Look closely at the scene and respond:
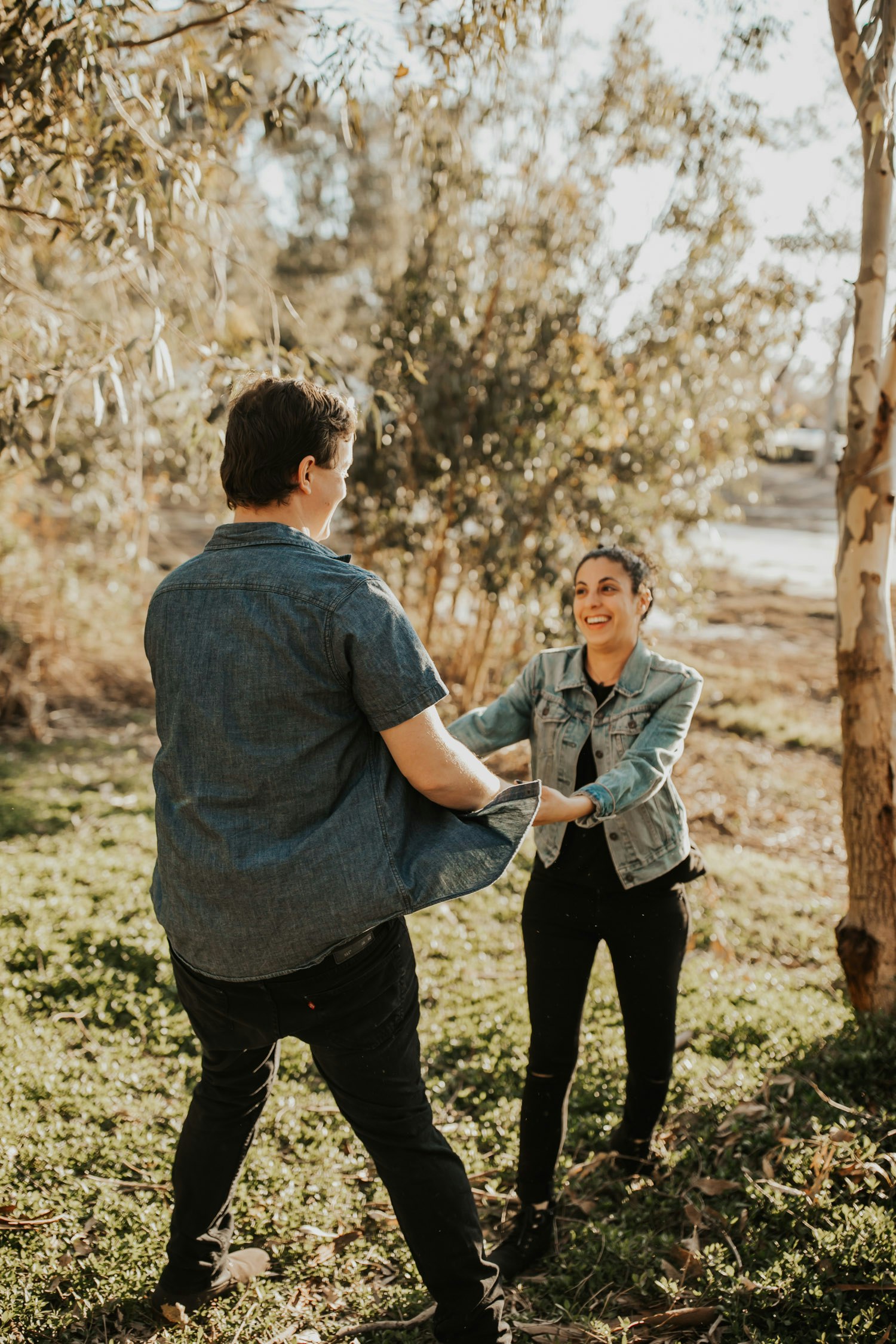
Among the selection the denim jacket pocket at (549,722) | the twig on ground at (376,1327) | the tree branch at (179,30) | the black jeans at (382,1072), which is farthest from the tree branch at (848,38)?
the twig on ground at (376,1327)

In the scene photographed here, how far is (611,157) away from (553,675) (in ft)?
18.8

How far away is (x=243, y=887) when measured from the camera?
1.79 metres

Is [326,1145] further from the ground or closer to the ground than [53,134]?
closer to the ground

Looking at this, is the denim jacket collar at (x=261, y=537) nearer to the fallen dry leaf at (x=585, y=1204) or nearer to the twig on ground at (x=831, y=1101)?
the fallen dry leaf at (x=585, y=1204)

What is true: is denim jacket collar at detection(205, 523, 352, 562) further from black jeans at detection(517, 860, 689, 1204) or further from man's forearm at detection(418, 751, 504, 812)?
black jeans at detection(517, 860, 689, 1204)

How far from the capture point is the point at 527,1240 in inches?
105

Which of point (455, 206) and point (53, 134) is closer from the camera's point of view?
point (53, 134)

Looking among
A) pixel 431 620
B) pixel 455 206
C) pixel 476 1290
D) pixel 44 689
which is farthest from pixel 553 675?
pixel 44 689

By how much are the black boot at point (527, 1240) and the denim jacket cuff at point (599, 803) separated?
1.18m

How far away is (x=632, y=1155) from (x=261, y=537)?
2.33m

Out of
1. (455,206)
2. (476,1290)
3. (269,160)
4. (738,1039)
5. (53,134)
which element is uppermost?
(269,160)

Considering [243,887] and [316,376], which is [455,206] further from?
[243,887]

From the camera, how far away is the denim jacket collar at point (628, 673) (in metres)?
2.69

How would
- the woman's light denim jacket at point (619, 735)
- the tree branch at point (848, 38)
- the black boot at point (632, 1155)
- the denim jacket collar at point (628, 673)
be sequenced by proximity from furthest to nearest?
1. the tree branch at point (848, 38)
2. the black boot at point (632, 1155)
3. the denim jacket collar at point (628, 673)
4. the woman's light denim jacket at point (619, 735)
